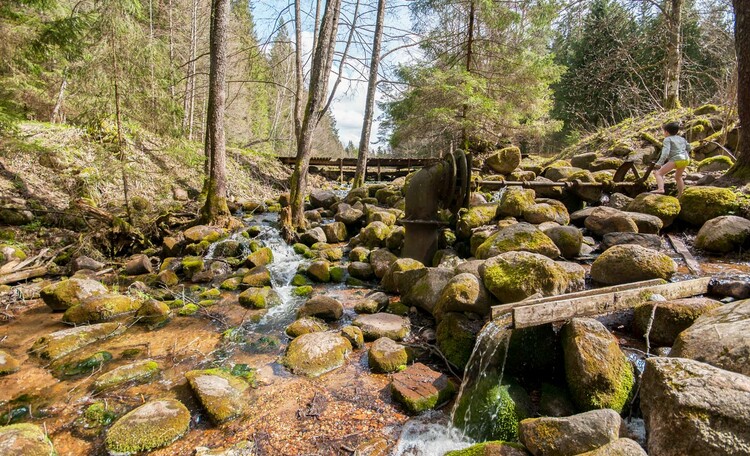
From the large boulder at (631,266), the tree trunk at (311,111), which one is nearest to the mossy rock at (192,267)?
the tree trunk at (311,111)

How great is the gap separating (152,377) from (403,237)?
192 inches

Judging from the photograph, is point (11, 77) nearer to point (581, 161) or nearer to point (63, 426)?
point (63, 426)

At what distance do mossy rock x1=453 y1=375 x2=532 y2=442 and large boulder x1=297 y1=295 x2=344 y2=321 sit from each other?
2331mm

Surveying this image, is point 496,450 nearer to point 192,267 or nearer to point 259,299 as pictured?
point 259,299

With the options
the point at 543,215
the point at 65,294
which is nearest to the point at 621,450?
the point at 543,215

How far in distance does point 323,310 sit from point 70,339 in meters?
3.02

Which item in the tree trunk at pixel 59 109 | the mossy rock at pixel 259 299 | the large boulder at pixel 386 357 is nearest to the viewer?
the large boulder at pixel 386 357

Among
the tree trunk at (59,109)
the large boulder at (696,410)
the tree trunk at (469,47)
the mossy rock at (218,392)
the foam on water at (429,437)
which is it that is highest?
the tree trunk at (469,47)

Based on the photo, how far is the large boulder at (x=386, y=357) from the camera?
379 centimetres

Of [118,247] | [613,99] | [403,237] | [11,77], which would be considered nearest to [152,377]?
[403,237]

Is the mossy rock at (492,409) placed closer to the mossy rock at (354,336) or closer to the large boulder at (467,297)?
the large boulder at (467,297)

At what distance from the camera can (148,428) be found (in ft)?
9.34

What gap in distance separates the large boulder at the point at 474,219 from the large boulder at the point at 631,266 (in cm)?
262

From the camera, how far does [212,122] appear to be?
9.10 m
